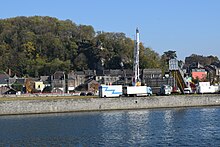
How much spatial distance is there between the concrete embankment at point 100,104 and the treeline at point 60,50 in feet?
173

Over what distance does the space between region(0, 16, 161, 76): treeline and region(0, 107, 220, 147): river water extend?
214 ft

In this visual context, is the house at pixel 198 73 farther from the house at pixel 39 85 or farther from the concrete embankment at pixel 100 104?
the concrete embankment at pixel 100 104

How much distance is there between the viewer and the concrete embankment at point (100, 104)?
162ft

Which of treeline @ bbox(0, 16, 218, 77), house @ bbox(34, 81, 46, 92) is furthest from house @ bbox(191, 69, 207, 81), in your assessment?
house @ bbox(34, 81, 46, 92)

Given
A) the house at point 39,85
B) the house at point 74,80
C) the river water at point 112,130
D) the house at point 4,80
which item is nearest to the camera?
the river water at point 112,130

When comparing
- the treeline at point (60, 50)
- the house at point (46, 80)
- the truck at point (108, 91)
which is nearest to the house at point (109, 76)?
the treeline at point (60, 50)

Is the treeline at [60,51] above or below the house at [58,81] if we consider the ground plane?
above

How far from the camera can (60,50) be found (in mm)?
115188

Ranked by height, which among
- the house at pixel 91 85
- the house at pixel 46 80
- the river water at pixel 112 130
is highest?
the house at pixel 46 80

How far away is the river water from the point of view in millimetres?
29252

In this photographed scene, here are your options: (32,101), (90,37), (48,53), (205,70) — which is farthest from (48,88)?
(205,70)

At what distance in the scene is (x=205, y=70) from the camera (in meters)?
136

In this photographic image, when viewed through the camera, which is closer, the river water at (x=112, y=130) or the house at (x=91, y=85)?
the river water at (x=112, y=130)

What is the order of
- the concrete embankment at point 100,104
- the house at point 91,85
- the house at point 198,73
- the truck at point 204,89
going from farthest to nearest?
the house at point 198,73 < the house at point 91,85 < the truck at point 204,89 < the concrete embankment at point 100,104
